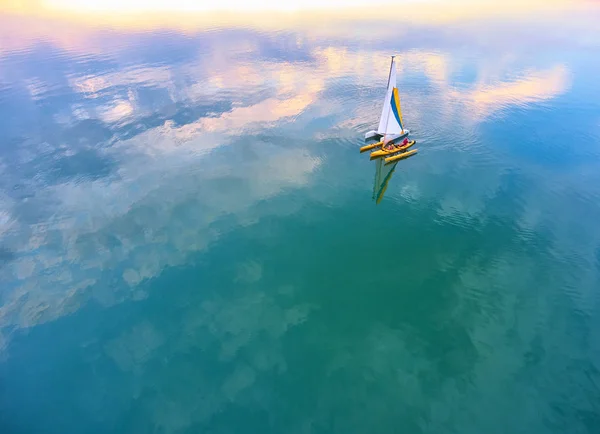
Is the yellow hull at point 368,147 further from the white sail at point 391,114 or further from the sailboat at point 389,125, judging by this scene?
the white sail at point 391,114

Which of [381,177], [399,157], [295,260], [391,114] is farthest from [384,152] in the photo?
[295,260]

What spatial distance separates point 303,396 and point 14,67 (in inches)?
3657

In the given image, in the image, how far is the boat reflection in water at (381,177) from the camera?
43.9 metres

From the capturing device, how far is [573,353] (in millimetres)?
27078

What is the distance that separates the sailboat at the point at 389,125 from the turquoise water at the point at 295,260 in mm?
2115

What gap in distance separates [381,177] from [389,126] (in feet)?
26.3

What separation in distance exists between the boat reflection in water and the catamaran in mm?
1904

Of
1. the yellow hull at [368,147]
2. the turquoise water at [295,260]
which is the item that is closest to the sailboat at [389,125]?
the yellow hull at [368,147]

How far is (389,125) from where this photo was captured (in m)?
49.4

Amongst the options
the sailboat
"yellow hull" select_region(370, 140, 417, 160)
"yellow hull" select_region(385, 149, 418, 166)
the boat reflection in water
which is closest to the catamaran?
the sailboat

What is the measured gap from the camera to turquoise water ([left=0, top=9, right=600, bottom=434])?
82.0 ft

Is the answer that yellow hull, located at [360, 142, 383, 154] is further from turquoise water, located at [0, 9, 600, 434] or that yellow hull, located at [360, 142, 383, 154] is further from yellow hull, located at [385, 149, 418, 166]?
yellow hull, located at [385, 149, 418, 166]

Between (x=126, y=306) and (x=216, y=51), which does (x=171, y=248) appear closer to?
(x=126, y=306)

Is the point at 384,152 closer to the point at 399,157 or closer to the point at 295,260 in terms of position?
the point at 399,157
